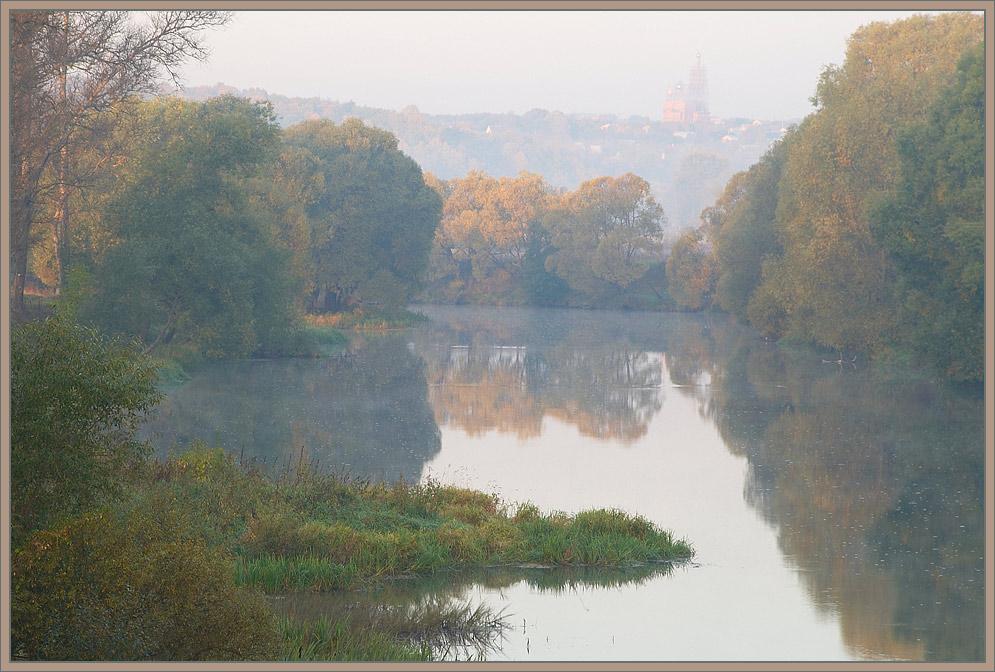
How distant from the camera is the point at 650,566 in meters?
11.7

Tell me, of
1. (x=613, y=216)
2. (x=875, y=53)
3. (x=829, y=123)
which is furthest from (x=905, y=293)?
(x=613, y=216)

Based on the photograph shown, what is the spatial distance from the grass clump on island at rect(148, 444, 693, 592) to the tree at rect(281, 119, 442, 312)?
119ft

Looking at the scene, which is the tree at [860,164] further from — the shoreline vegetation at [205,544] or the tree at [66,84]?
the shoreline vegetation at [205,544]

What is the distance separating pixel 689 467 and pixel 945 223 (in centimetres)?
1346

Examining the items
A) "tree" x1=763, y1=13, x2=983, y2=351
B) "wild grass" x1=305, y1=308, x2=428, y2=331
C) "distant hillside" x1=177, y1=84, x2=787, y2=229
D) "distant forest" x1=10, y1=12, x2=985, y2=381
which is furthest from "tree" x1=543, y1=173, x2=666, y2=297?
"distant hillside" x1=177, y1=84, x2=787, y2=229

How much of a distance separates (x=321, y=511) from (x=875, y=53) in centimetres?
3042

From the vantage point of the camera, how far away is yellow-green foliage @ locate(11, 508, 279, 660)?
240 inches

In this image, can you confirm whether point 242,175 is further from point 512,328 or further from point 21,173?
point 512,328

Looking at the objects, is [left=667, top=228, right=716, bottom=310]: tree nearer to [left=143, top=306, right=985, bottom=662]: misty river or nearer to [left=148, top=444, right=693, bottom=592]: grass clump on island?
[left=143, top=306, right=985, bottom=662]: misty river

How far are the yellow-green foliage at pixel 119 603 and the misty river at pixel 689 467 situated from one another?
307 centimetres

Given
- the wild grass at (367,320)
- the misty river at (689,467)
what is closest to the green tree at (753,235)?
the misty river at (689,467)

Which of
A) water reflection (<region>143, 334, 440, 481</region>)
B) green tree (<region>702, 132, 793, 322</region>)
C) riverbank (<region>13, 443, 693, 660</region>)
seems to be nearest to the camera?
riverbank (<region>13, 443, 693, 660</region>)

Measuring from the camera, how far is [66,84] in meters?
25.2

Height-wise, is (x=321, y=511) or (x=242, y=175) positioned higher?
(x=242, y=175)
